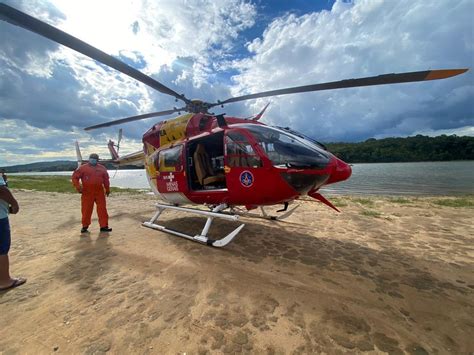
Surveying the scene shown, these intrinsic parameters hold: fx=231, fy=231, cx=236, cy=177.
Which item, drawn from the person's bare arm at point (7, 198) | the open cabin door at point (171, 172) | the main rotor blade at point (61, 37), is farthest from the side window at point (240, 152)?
the person's bare arm at point (7, 198)

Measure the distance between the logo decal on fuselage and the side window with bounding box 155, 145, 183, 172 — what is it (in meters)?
2.08

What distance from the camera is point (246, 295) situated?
10.4ft

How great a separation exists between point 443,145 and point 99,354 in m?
116

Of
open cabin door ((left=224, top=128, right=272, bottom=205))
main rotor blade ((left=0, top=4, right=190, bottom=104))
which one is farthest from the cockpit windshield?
main rotor blade ((left=0, top=4, right=190, bottom=104))

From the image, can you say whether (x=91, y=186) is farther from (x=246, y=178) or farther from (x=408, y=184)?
(x=408, y=184)

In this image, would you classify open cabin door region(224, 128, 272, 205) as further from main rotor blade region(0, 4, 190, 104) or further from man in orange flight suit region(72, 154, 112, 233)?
man in orange flight suit region(72, 154, 112, 233)

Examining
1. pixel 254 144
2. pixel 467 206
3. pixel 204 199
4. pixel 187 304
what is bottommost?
pixel 467 206

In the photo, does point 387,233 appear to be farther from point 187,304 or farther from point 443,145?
point 443,145

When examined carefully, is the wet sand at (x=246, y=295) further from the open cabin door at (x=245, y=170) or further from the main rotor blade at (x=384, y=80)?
the main rotor blade at (x=384, y=80)

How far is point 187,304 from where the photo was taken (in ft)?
9.77

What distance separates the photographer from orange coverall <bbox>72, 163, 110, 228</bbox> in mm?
6152

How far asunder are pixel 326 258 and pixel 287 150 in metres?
2.22

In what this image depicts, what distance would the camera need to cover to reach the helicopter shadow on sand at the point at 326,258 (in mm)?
3559

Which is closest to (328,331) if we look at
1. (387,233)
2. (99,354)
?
(99,354)
